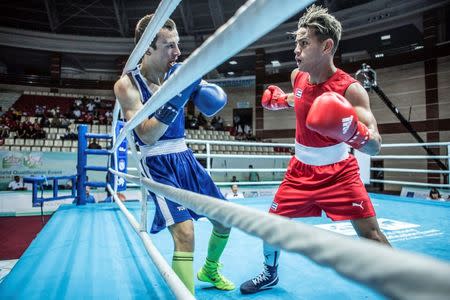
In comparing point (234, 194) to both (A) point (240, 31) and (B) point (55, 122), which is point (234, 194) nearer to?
(A) point (240, 31)

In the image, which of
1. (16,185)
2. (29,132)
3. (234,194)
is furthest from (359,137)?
(29,132)

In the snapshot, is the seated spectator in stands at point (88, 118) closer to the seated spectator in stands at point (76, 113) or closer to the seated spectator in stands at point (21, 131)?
the seated spectator in stands at point (76, 113)

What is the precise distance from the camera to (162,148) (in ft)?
4.71

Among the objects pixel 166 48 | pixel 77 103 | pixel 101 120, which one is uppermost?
pixel 77 103

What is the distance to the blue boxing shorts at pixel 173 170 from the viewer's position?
1371 millimetres

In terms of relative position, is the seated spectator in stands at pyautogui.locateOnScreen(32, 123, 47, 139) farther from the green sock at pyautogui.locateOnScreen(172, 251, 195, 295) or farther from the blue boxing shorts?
the green sock at pyautogui.locateOnScreen(172, 251, 195, 295)

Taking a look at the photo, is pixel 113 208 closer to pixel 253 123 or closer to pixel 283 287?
pixel 283 287

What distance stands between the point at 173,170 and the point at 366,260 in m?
1.19

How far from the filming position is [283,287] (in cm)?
155

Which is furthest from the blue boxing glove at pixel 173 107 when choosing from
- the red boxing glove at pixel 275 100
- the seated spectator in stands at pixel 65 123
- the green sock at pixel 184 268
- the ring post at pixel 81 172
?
the seated spectator in stands at pixel 65 123

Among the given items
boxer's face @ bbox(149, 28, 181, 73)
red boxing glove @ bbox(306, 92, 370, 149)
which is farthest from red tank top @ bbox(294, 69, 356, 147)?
boxer's face @ bbox(149, 28, 181, 73)

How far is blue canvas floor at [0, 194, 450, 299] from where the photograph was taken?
1.42m

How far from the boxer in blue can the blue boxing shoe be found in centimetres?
8

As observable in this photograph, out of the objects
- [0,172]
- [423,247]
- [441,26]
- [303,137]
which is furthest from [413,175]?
[0,172]
